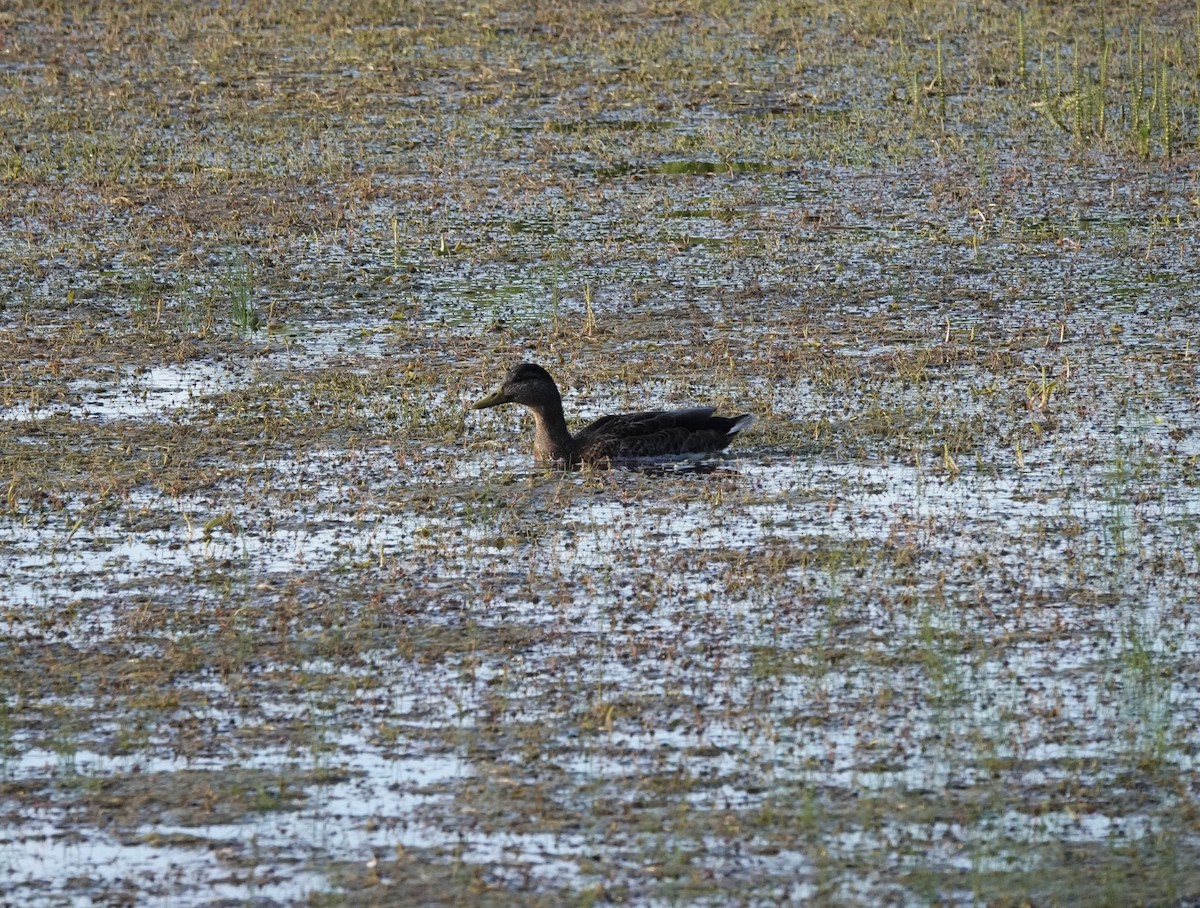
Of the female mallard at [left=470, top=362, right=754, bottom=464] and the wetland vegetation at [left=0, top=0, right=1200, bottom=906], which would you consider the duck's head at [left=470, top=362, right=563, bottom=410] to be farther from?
the wetland vegetation at [left=0, top=0, right=1200, bottom=906]

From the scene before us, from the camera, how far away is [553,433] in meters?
9.25

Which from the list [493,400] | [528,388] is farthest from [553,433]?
[493,400]

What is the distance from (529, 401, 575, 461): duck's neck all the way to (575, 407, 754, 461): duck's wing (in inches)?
2.3

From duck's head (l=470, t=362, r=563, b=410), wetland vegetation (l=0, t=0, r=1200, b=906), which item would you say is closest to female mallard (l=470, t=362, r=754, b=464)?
duck's head (l=470, t=362, r=563, b=410)

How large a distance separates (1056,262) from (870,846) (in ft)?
24.6

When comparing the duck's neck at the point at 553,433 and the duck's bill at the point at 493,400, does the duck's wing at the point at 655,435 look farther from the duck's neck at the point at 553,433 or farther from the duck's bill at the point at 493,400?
the duck's bill at the point at 493,400

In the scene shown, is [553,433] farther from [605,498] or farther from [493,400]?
[605,498]

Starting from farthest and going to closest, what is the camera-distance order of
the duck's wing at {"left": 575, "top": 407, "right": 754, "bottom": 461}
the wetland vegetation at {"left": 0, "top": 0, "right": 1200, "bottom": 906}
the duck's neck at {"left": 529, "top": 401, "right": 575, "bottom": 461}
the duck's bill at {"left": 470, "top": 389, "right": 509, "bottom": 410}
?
the duck's bill at {"left": 470, "top": 389, "right": 509, "bottom": 410}
the duck's neck at {"left": 529, "top": 401, "right": 575, "bottom": 461}
the duck's wing at {"left": 575, "top": 407, "right": 754, "bottom": 461}
the wetland vegetation at {"left": 0, "top": 0, "right": 1200, "bottom": 906}

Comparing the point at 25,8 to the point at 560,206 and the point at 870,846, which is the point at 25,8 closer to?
the point at 560,206

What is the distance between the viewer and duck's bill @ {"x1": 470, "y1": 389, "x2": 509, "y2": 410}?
9.47m

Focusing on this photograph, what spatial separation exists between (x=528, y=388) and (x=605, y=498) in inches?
31.2

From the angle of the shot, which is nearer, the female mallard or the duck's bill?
the female mallard

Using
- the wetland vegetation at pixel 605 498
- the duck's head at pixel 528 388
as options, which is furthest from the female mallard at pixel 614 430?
the wetland vegetation at pixel 605 498

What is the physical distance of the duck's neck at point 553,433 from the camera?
9227mm
